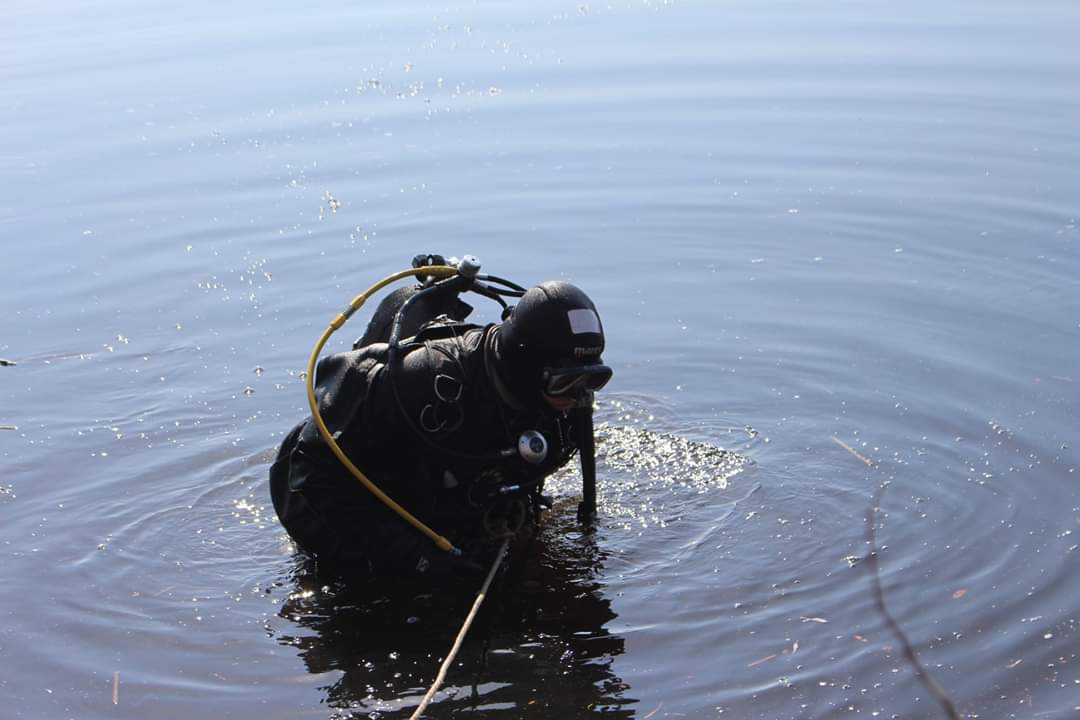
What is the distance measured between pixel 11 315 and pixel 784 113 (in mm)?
5695

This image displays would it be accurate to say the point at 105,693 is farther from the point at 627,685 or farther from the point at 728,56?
the point at 728,56

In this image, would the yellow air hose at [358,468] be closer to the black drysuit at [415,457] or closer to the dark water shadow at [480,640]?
the black drysuit at [415,457]

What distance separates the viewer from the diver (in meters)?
4.07

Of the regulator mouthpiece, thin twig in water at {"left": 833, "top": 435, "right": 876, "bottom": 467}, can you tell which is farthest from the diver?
thin twig in water at {"left": 833, "top": 435, "right": 876, "bottom": 467}

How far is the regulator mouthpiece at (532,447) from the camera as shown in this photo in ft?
13.6

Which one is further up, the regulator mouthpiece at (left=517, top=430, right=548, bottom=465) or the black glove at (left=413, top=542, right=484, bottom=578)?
the regulator mouthpiece at (left=517, top=430, right=548, bottom=465)

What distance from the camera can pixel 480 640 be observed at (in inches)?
172

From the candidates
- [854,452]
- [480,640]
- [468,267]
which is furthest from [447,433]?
[854,452]

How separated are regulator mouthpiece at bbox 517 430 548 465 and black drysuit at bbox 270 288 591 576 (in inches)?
3.1

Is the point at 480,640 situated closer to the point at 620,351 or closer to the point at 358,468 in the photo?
the point at 358,468

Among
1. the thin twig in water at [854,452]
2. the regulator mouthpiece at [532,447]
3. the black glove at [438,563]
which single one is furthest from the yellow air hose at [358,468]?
the thin twig in water at [854,452]

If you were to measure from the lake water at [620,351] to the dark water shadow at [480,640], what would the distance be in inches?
0.5

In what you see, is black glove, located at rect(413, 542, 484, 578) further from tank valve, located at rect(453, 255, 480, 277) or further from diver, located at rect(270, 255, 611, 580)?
tank valve, located at rect(453, 255, 480, 277)

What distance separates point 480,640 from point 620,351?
253 centimetres
